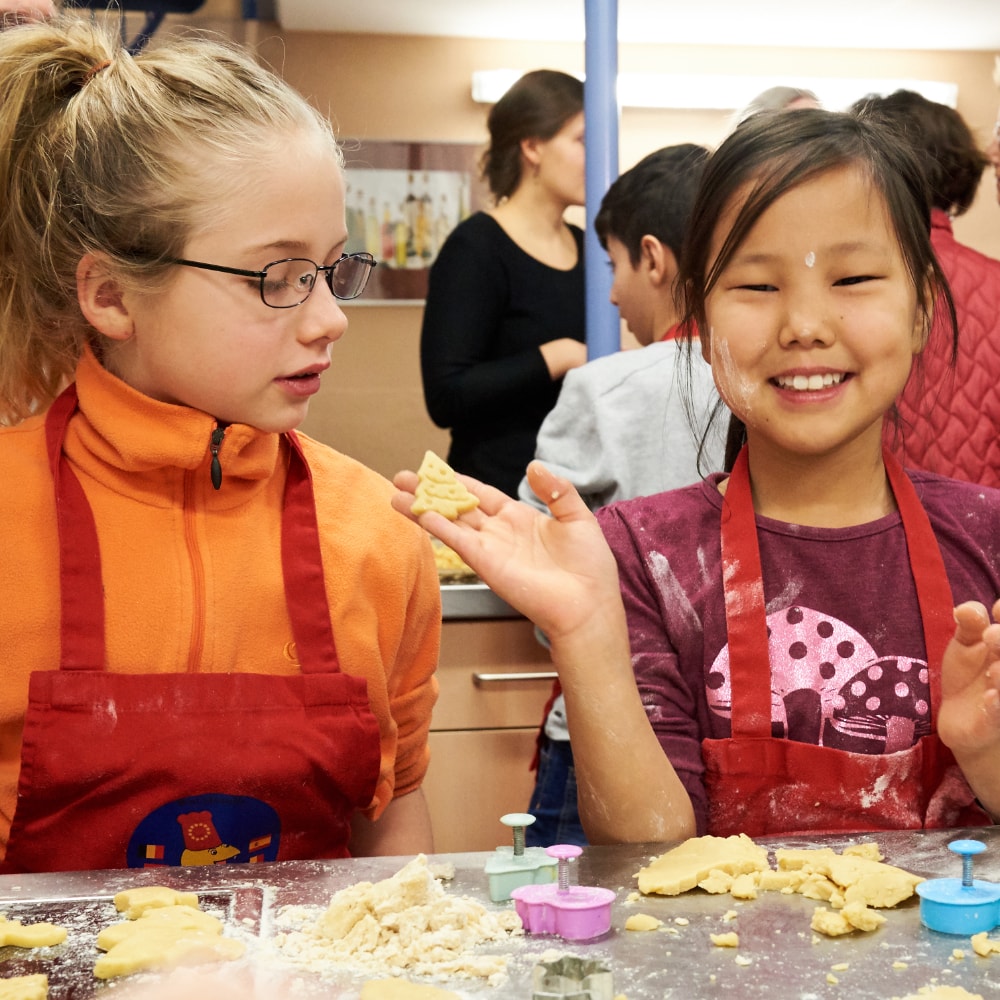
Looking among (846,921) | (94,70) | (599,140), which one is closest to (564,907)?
(846,921)

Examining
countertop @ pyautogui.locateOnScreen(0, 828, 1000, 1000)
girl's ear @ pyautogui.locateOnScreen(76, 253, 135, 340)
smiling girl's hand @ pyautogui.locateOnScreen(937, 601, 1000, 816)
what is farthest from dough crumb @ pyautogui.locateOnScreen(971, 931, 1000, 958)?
girl's ear @ pyautogui.locateOnScreen(76, 253, 135, 340)

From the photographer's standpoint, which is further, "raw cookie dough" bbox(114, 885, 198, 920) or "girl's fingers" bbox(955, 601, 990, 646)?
"girl's fingers" bbox(955, 601, 990, 646)

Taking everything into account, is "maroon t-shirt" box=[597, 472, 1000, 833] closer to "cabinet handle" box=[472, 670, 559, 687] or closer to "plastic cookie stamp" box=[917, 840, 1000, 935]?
"plastic cookie stamp" box=[917, 840, 1000, 935]

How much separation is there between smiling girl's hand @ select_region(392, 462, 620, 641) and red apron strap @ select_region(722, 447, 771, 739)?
0.14 meters

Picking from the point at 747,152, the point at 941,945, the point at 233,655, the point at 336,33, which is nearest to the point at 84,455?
the point at 233,655

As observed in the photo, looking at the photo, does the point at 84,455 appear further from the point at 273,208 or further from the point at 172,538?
the point at 273,208

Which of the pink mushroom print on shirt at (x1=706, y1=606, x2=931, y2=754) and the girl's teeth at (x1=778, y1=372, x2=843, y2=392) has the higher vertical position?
the girl's teeth at (x1=778, y1=372, x2=843, y2=392)

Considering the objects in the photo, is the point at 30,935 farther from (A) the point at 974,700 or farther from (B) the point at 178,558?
(A) the point at 974,700

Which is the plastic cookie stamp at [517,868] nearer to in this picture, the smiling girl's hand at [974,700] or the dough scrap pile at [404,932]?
the dough scrap pile at [404,932]

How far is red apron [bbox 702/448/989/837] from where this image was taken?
1049 mm

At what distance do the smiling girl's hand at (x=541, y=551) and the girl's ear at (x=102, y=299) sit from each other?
304mm

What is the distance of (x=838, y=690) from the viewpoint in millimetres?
1099

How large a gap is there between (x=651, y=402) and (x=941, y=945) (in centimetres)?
117

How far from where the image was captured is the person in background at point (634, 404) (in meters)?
1.82
